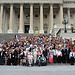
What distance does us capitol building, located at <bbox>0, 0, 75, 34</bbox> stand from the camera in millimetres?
36219

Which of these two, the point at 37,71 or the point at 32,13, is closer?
the point at 37,71

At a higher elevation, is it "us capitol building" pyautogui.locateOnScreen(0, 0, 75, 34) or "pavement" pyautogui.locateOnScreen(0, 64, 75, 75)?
"us capitol building" pyautogui.locateOnScreen(0, 0, 75, 34)

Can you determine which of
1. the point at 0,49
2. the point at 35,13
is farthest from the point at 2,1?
the point at 0,49

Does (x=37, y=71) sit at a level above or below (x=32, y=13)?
below

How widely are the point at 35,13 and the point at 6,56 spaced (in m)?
33.7

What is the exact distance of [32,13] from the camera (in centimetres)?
3647

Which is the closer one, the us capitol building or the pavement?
the pavement

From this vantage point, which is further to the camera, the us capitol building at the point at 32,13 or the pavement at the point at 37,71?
the us capitol building at the point at 32,13

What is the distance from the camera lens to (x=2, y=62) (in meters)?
11.6

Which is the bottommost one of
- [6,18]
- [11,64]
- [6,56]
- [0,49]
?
[11,64]

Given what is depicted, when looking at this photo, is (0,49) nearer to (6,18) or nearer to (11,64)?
(11,64)

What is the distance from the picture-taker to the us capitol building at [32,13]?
3622 centimetres

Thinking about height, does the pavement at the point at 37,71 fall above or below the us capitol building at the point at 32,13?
below

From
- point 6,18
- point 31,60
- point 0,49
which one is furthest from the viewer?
point 6,18
